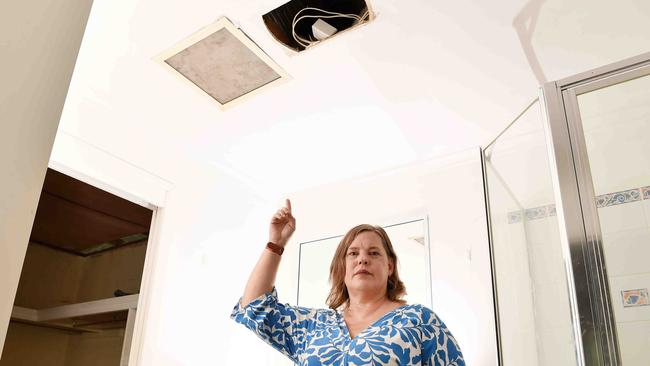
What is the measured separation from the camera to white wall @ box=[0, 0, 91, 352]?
32 cm

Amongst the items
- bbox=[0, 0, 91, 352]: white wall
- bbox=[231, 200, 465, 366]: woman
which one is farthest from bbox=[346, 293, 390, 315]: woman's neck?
bbox=[0, 0, 91, 352]: white wall

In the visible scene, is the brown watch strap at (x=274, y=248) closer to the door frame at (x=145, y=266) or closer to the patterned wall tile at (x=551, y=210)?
the patterned wall tile at (x=551, y=210)

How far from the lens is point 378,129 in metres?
2.16

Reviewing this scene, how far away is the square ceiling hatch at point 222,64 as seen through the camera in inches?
63.6

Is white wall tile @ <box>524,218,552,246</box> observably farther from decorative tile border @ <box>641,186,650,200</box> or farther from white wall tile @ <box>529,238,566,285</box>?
decorative tile border @ <box>641,186,650,200</box>

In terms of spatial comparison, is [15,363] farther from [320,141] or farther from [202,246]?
[320,141]

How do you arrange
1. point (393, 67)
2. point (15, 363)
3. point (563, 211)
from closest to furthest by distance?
point (563, 211) < point (393, 67) < point (15, 363)

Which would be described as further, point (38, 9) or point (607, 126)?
point (607, 126)

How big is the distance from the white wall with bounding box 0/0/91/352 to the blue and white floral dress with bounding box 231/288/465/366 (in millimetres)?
865

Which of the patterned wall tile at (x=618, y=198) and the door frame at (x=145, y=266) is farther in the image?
the door frame at (x=145, y=266)

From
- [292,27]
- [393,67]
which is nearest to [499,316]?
[393,67]

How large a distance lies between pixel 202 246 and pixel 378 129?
1.01 m

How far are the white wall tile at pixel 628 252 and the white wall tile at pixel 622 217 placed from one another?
0.5 inches

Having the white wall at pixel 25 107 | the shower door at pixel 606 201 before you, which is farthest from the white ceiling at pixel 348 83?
the white wall at pixel 25 107
